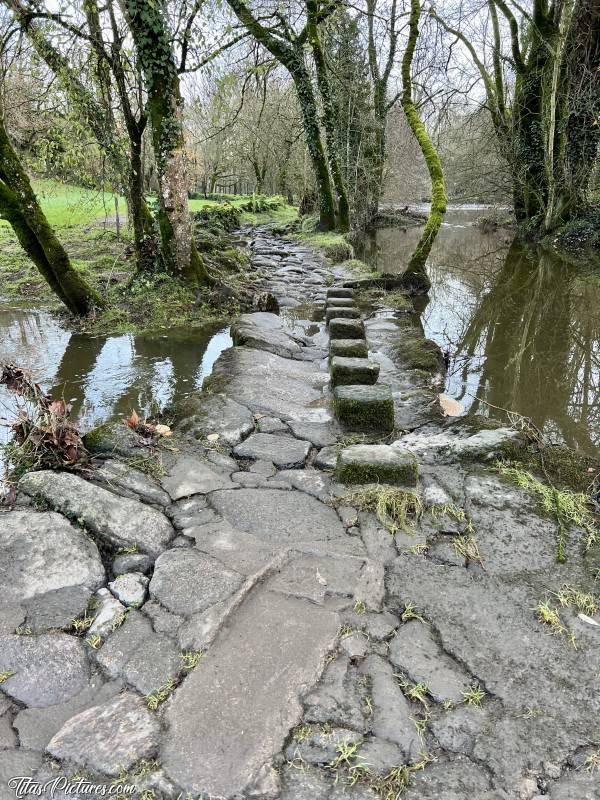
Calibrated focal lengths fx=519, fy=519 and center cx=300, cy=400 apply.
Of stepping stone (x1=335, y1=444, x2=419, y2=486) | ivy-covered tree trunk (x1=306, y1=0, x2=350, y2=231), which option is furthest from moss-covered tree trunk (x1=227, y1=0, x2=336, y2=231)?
stepping stone (x1=335, y1=444, x2=419, y2=486)

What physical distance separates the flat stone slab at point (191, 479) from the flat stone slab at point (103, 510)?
0.27 metres

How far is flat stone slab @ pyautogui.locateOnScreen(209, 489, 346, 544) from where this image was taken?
2775mm

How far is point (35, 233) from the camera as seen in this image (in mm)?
6828

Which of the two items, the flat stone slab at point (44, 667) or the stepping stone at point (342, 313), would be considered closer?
the flat stone slab at point (44, 667)

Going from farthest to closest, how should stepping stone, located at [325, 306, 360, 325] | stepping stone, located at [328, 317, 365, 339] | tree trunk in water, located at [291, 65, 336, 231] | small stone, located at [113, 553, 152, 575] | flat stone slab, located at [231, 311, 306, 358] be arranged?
tree trunk in water, located at [291, 65, 336, 231] → stepping stone, located at [325, 306, 360, 325] → stepping stone, located at [328, 317, 365, 339] → flat stone slab, located at [231, 311, 306, 358] → small stone, located at [113, 553, 152, 575]

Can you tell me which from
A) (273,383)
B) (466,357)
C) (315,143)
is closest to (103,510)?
(273,383)

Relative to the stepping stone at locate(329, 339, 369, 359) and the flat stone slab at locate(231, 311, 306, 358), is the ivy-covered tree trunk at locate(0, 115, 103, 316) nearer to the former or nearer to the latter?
the flat stone slab at locate(231, 311, 306, 358)

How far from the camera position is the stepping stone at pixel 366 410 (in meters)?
3.95

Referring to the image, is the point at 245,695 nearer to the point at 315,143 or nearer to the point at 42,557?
the point at 42,557

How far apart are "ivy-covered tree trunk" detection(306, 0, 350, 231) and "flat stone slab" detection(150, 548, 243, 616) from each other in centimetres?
1284

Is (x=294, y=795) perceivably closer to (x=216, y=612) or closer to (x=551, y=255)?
(x=216, y=612)

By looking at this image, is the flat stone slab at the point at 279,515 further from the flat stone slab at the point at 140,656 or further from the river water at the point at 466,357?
the river water at the point at 466,357

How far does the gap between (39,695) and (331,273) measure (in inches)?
394

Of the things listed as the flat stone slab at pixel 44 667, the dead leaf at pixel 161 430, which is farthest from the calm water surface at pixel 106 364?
the flat stone slab at pixel 44 667
